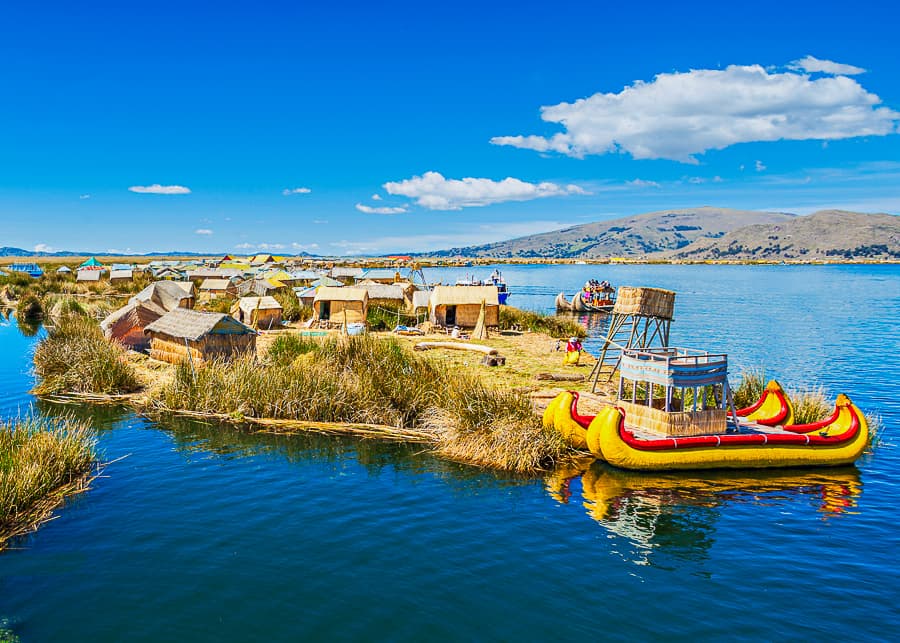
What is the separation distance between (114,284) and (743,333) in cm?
6471

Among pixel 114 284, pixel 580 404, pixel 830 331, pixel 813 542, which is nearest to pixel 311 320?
pixel 580 404

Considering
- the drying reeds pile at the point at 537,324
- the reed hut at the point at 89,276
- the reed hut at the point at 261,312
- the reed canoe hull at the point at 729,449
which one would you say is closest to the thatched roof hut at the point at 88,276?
the reed hut at the point at 89,276

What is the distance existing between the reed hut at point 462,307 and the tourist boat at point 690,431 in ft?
68.6

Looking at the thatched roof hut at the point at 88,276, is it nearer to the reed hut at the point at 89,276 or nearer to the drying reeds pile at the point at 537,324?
the reed hut at the point at 89,276

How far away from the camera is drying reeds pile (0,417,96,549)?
11.3 meters

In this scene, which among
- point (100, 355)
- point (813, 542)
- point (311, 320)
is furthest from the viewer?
point (311, 320)

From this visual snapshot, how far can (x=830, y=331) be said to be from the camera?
4541 cm

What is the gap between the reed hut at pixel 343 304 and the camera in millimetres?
39844

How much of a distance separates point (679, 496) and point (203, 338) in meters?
18.1

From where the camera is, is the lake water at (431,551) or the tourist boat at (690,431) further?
the tourist boat at (690,431)

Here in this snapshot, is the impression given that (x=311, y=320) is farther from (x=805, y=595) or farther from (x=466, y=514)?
(x=805, y=595)

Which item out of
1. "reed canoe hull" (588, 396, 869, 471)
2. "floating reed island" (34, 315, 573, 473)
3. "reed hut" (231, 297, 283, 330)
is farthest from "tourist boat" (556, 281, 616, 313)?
"reed canoe hull" (588, 396, 869, 471)

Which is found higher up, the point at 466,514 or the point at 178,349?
the point at 178,349

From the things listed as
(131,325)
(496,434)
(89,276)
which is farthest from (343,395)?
(89,276)
